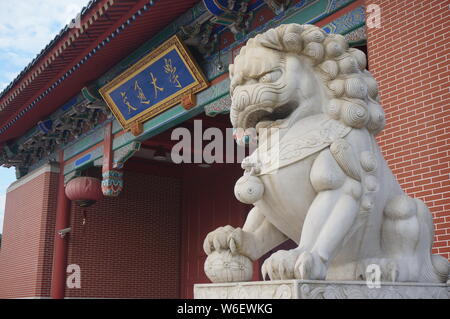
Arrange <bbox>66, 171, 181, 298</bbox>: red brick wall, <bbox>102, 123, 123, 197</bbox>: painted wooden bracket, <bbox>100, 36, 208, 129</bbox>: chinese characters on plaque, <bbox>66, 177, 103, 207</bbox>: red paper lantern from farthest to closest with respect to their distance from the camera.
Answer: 1. <bbox>66, 171, 181, 298</bbox>: red brick wall
2. <bbox>66, 177, 103, 207</bbox>: red paper lantern
3. <bbox>102, 123, 123, 197</bbox>: painted wooden bracket
4. <bbox>100, 36, 208, 129</bbox>: chinese characters on plaque

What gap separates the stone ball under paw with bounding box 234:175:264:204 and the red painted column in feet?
20.8

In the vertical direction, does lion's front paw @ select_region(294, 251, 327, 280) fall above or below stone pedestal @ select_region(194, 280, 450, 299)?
above

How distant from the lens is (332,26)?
13.0 ft

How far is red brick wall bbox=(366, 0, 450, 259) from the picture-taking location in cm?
303

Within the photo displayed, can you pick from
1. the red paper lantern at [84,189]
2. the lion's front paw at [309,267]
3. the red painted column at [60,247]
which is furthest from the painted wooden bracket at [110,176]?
the lion's front paw at [309,267]

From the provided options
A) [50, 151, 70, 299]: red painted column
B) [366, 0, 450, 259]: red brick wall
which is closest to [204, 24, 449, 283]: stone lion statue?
[366, 0, 450, 259]: red brick wall

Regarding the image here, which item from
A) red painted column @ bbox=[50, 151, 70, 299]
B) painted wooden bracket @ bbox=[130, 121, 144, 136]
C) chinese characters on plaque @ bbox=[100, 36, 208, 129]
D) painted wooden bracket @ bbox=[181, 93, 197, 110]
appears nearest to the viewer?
chinese characters on plaque @ bbox=[100, 36, 208, 129]

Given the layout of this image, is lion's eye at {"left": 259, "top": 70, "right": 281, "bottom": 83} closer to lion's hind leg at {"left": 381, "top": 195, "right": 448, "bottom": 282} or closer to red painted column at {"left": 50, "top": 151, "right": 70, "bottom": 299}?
lion's hind leg at {"left": 381, "top": 195, "right": 448, "bottom": 282}

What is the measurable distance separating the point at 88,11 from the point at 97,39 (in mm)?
428

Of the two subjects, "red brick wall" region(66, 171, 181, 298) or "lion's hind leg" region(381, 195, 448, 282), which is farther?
"red brick wall" region(66, 171, 181, 298)

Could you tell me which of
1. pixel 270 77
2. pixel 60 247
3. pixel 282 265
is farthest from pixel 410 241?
pixel 60 247

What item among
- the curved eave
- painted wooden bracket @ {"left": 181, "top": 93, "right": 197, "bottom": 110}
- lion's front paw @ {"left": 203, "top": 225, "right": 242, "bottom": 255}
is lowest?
lion's front paw @ {"left": 203, "top": 225, "right": 242, "bottom": 255}
